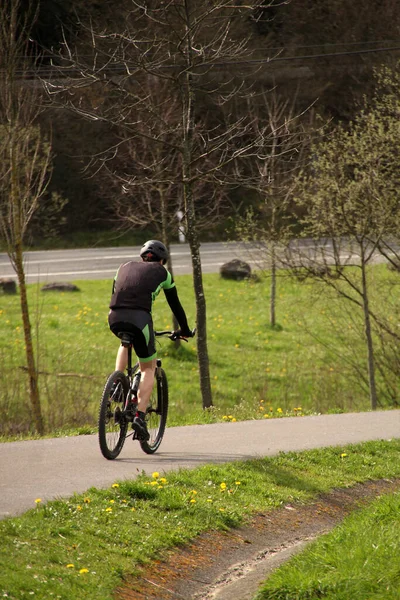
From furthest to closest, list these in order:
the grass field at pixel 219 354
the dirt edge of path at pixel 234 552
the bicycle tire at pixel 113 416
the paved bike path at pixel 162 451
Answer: the grass field at pixel 219 354
the bicycle tire at pixel 113 416
the paved bike path at pixel 162 451
the dirt edge of path at pixel 234 552

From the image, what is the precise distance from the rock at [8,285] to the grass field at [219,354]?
26 centimetres

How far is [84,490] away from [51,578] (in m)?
1.84

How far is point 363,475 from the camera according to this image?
9.08 meters

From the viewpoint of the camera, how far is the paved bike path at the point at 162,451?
24.0 ft

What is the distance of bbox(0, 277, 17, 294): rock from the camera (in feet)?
84.8

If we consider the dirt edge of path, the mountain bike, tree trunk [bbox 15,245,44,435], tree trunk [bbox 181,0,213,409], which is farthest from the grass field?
the dirt edge of path

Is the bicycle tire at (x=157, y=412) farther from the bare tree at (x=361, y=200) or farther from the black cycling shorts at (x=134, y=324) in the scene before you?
the bare tree at (x=361, y=200)

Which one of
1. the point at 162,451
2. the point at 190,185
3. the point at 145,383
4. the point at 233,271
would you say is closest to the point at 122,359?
the point at 145,383

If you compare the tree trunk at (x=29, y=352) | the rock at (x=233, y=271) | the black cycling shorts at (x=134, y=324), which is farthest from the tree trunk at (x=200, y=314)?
the rock at (x=233, y=271)

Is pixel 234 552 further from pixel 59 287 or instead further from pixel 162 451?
pixel 59 287

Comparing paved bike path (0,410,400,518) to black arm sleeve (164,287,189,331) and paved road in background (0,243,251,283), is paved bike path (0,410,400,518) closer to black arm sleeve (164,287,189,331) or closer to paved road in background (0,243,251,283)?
black arm sleeve (164,287,189,331)

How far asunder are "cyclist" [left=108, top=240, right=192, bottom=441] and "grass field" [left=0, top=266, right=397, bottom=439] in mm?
7539

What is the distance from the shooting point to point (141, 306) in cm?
788

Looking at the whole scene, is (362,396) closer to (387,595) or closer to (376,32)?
(387,595)
